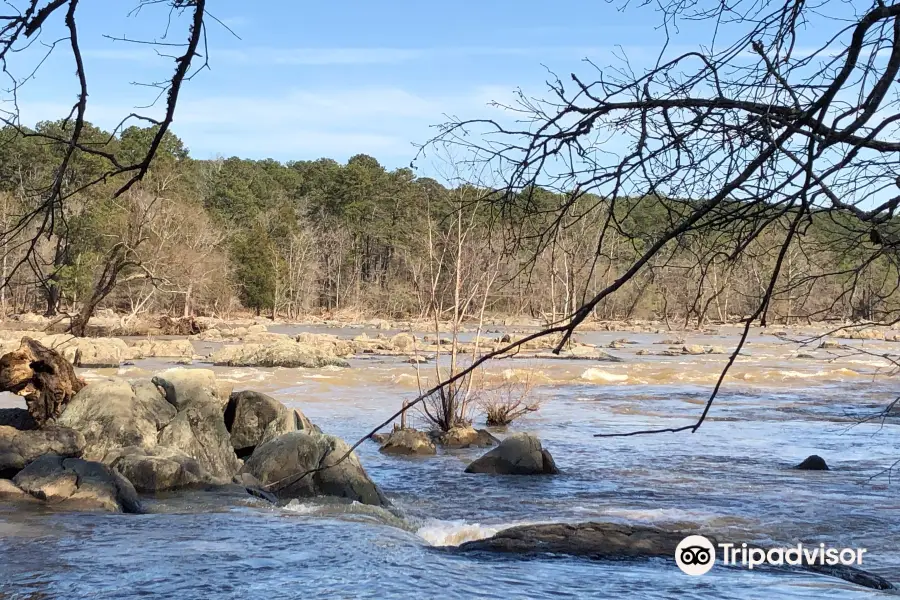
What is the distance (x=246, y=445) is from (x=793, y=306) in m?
8.84

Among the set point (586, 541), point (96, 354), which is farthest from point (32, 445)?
point (96, 354)

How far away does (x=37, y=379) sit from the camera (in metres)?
10.0

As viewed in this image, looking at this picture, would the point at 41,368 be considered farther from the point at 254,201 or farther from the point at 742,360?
the point at 254,201

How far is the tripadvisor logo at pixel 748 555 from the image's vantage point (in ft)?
22.1

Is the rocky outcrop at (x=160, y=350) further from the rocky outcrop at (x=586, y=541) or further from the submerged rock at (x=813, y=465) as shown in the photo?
the rocky outcrop at (x=586, y=541)

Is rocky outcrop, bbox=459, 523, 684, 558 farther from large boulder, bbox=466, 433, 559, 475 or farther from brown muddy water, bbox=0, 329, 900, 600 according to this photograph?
large boulder, bbox=466, 433, 559, 475

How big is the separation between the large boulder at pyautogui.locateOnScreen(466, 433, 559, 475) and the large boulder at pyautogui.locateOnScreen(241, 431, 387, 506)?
8.01 ft

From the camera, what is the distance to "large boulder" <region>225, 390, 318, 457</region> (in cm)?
1152

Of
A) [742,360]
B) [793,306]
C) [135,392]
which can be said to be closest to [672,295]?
[793,306]

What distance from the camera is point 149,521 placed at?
24.3 ft

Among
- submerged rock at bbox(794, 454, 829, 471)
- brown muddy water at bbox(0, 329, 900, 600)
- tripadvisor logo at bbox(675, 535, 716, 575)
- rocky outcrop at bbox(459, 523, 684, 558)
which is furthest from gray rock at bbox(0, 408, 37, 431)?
submerged rock at bbox(794, 454, 829, 471)

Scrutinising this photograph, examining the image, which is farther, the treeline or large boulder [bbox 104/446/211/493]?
large boulder [bbox 104/446/211/493]

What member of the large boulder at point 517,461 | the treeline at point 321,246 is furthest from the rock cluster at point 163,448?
the large boulder at point 517,461

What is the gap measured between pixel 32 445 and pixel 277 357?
19.0 meters
